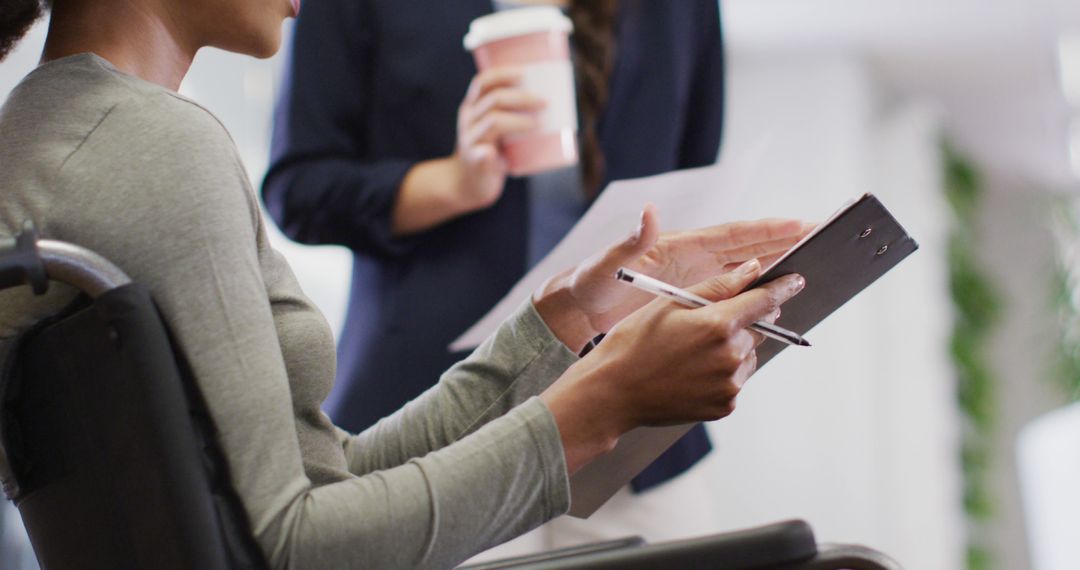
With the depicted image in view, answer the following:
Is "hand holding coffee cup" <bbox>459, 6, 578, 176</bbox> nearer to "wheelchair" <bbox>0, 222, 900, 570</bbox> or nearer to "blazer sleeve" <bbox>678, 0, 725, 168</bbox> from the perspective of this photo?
"blazer sleeve" <bbox>678, 0, 725, 168</bbox>

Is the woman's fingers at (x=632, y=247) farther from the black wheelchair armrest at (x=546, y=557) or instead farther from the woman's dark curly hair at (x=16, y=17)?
the woman's dark curly hair at (x=16, y=17)

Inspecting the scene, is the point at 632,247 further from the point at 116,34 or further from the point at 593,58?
the point at 593,58

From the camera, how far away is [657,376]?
70 cm

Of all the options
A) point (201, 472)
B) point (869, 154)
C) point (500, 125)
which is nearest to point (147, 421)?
point (201, 472)

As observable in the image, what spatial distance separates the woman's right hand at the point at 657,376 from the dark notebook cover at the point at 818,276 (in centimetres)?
5

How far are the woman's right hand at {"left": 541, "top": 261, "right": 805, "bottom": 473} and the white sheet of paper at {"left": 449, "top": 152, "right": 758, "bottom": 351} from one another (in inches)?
10.3

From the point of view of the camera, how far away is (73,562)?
26.8 inches

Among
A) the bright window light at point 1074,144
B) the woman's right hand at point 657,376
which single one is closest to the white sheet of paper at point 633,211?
the woman's right hand at point 657,376

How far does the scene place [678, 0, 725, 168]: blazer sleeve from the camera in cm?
158

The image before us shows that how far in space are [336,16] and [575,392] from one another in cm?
84

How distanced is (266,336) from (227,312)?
3cm

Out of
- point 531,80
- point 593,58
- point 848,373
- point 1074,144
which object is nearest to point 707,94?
point 593,58

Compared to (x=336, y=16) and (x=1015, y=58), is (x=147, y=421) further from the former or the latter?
(x=1015, y=58)

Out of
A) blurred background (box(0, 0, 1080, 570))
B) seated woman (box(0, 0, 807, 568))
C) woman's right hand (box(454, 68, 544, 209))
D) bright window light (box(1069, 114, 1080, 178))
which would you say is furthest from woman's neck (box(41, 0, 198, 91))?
bright window light (box(1069, 114, 1080, 178))
